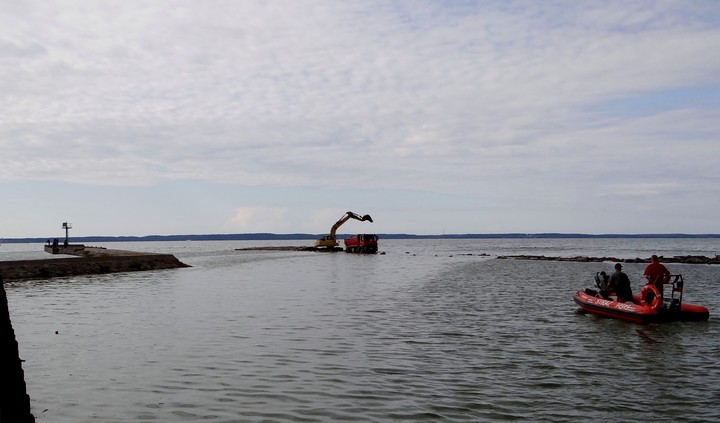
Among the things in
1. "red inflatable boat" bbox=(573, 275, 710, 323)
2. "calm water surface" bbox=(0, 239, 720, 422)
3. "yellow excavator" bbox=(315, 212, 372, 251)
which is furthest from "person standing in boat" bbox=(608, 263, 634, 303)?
"yellow excavator" bbox=(315, 212, 372, 251)

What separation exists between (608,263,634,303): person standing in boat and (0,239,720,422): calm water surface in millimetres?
1276

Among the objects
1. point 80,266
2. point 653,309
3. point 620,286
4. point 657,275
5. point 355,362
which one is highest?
point 657,275

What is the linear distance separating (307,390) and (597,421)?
4.74 metres

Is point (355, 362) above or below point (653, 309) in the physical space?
below

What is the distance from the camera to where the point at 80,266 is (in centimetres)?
4200

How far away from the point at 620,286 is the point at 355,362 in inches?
480

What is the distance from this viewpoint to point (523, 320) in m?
19.9

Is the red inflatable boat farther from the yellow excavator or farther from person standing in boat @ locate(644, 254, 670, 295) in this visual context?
the yellow excavator

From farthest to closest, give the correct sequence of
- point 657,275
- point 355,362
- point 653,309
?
point 657,275
point 653,309
point 355,362

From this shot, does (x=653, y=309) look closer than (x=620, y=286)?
Yes

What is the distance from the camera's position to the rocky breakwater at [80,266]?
37.5 meters

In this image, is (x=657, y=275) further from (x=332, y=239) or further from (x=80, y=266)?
(x=332, y=239)

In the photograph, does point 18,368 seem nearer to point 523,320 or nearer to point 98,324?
point 98,324

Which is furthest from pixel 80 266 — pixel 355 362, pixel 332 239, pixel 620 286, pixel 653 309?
pixel 332 239
